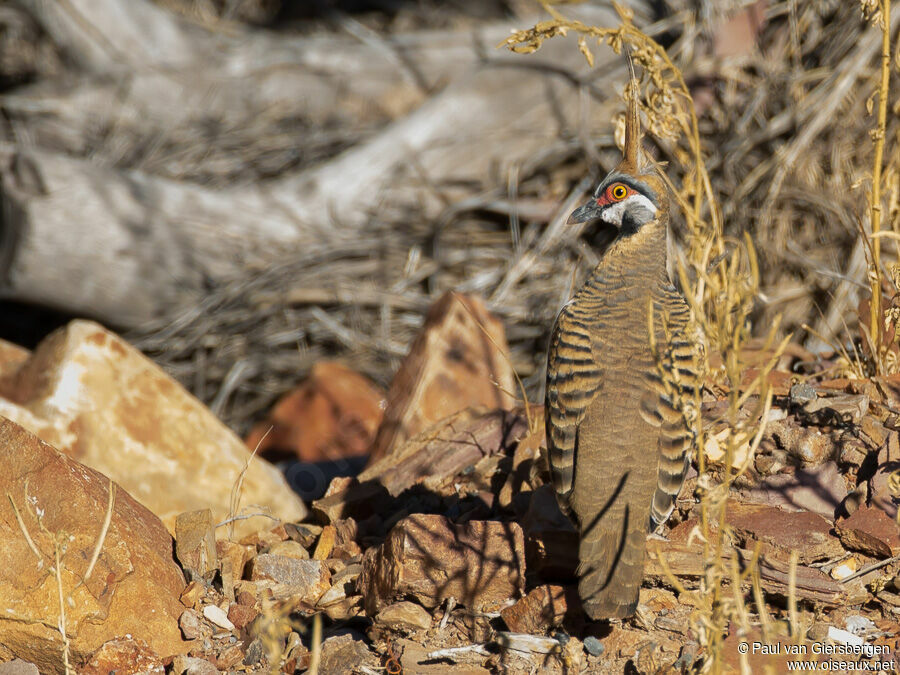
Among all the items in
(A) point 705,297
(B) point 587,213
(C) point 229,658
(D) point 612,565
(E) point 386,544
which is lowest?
(C) point 229,658

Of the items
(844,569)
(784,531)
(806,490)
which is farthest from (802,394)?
(844,569)

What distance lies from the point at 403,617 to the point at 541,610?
52cm

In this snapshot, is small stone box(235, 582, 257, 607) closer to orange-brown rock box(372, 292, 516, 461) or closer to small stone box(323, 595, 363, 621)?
small stone box(323, 595, 363, 621)

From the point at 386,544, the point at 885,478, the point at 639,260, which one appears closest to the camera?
the point at 386,544

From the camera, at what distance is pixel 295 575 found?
419 cm

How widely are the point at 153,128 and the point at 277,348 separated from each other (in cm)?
248

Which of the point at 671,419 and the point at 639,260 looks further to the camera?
the point at 639,260

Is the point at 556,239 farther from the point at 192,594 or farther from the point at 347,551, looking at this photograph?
the point at 192,594

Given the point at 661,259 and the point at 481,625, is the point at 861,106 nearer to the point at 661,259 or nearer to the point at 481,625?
the point at 661,259

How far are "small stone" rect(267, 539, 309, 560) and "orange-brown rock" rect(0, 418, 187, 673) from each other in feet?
1.73

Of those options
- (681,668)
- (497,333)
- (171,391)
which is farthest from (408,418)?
(681,668)

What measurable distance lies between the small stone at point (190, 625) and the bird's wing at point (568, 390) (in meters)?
1.47

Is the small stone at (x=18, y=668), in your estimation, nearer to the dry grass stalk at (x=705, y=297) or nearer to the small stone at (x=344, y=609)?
the small stone at (x=344, y=609)

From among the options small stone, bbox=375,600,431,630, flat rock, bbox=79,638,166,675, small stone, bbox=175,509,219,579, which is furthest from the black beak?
flat rock, bbox=79,638,166,675
